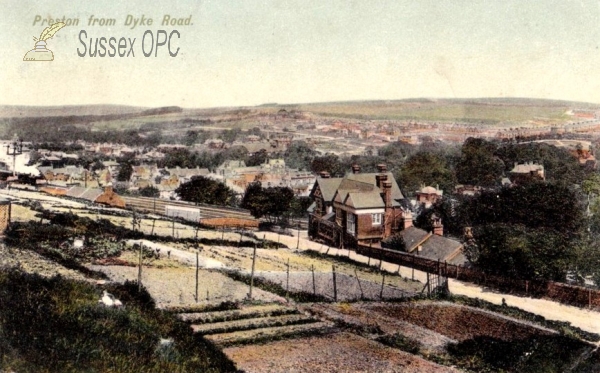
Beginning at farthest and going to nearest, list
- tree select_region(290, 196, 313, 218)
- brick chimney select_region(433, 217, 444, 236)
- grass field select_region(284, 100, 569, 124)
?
tree select_region(290, 196, 313, 218) < brick chimney select_region(433, 217, 444, 236) < grass field select_region(284, 100, 569, 124)

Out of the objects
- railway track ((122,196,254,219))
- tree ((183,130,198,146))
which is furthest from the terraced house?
tree ((183,130,198,146))

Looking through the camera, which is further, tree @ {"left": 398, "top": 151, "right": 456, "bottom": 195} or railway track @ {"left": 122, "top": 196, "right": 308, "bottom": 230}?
railway track @ {"left": 122, "top": 196, "right": 308, "bottom": 230}

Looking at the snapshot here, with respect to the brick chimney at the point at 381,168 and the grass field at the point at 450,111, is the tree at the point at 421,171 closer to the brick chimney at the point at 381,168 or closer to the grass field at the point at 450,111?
the brick chimney at the point at 381,168

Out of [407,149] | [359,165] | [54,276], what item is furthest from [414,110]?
[54,276]

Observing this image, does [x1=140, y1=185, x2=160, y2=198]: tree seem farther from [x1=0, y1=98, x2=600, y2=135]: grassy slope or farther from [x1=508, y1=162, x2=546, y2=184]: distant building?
[x1=508, y1=162, x2=546, y2=184]: distant building

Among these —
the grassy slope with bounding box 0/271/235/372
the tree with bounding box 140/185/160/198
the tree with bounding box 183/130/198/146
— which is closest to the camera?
the grassy slope with bounding box 0/271/235/372

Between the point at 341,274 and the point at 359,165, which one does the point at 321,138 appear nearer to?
the point at 359,165
